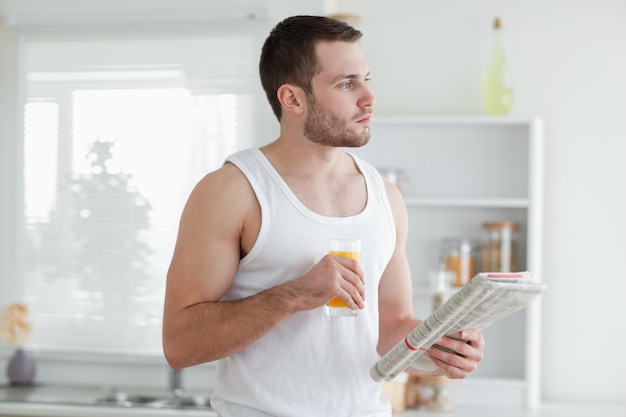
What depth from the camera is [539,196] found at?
355 cm

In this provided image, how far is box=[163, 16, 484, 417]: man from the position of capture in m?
1.55

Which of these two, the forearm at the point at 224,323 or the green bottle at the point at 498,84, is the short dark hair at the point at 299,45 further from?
the green bottle at the point at 498,84

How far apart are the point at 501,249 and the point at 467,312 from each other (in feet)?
7.41

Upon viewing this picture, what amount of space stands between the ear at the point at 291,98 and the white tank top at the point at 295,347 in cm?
16

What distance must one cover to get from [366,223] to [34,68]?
8.93ft

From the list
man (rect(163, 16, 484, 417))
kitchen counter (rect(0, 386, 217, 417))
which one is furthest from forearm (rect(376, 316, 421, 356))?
kitchen counter (rect(0, 386, 217, 417))

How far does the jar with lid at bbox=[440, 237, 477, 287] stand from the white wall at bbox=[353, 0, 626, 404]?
0.36 metres

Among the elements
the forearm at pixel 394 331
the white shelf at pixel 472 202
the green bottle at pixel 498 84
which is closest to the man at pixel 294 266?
the forearm at pixel 394 331

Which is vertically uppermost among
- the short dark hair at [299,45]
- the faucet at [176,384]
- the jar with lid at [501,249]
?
the short dark hair at [299,45]

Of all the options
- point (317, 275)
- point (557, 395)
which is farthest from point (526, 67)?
point (317, 275)

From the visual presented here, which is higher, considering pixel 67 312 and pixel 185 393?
pixel 67 312

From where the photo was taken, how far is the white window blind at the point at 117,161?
3812 mm

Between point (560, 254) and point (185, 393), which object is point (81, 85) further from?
point (560, 254)

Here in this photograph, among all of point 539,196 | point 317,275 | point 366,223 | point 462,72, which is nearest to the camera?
point 317,275
